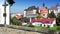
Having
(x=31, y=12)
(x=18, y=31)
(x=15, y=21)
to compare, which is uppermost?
(x=31, y=12)

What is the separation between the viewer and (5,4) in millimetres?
2875

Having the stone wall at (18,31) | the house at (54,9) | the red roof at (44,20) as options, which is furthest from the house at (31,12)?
the stone wall at (18,31)

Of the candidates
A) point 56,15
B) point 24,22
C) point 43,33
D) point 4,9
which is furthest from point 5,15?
point 43,33

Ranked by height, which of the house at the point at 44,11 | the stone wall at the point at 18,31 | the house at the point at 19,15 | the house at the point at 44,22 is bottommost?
the stone wall at the point at 18,31

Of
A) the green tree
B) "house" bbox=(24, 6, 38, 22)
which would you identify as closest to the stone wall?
the green tree

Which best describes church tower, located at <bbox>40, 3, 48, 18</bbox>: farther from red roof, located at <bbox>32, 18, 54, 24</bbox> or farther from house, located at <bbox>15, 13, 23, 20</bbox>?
house, located at <bbox>15, 13, 23, 20</bbox>

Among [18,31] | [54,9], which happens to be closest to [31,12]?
[54,9]

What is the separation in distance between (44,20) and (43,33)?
2.90 feet

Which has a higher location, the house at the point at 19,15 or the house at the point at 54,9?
the house at the point at 54,9

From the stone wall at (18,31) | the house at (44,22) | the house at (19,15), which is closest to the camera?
the stone wall at (18,31)

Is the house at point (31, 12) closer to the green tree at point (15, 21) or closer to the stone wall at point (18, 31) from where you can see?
the green tree at point (15, 21)

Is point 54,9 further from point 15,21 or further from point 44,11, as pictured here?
point 15,21

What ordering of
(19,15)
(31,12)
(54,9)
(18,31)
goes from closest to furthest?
1. (18,31)
2. (54,9)
3. (31,12)
4. (19,15)

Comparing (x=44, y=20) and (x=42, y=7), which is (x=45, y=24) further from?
(x=42, y=7)
